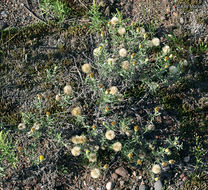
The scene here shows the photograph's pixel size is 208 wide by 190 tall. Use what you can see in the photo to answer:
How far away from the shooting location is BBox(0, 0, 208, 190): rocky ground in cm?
386

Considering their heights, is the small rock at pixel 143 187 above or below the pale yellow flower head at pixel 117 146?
below

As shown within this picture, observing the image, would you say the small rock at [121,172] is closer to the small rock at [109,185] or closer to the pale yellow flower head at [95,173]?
the small rock at [109,185]

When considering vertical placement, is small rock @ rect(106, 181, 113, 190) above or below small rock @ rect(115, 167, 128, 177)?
below

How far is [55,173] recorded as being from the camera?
12.6ft

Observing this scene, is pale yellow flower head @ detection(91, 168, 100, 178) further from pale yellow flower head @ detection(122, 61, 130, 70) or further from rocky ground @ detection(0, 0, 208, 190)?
pale yellow flower head @ detection(122, 61, 130, 70)

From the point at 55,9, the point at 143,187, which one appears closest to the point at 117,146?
the point at 143,187

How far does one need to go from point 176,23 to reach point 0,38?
2715 mm

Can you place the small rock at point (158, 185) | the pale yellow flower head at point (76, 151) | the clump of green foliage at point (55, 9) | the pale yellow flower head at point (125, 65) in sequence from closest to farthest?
the pale yellow flower head at point (76, 151) < the pale yellow flower head at point (125, 65) < the small rock at point (158, 185) < the clump of green foliage at point (55, 9)

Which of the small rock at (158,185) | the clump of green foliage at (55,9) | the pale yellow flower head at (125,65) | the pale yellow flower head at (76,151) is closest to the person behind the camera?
the pale yellow flower head at (76,151)

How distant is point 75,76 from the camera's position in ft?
14.3

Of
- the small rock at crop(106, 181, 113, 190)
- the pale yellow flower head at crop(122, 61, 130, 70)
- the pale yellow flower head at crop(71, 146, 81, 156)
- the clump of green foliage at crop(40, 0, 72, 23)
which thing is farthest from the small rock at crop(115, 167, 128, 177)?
the clump of green foliage at crop(40, 0, 72, 23)

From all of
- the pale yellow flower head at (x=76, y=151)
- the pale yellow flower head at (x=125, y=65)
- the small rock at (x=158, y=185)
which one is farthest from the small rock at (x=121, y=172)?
the pale yellow flower head at (x=125, y=65)

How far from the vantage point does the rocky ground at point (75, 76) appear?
12.7ft

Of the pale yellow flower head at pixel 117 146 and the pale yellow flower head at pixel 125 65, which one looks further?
the pale yellow flower head at pixel 125 65
